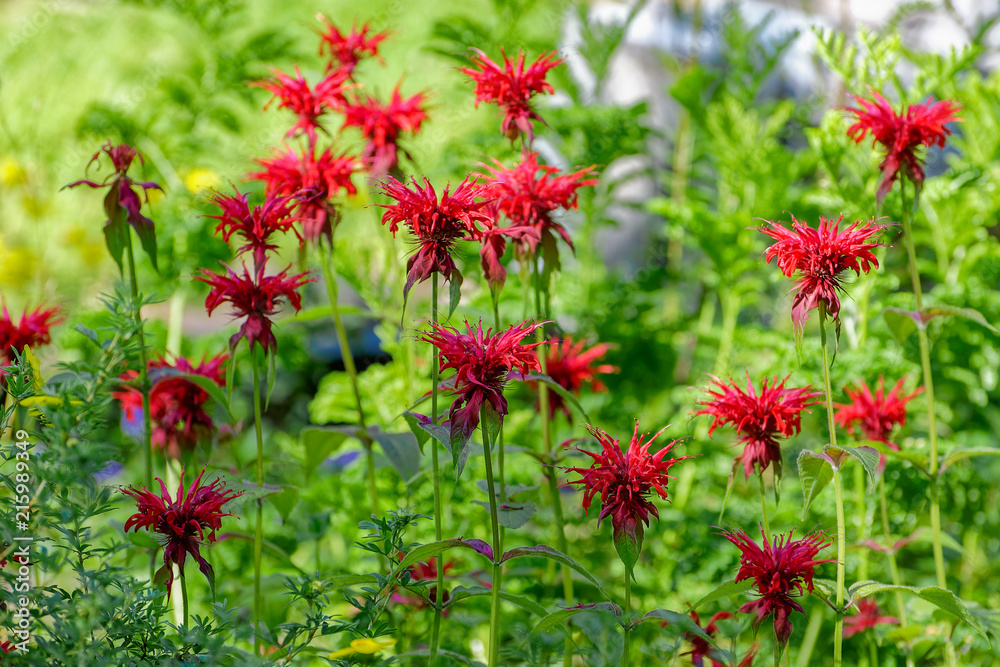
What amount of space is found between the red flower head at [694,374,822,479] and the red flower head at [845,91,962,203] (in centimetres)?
35

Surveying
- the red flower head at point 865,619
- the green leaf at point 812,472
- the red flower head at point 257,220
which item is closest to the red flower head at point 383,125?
the red flower head at point 257,220

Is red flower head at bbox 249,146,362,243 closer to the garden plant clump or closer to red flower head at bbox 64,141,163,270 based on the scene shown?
the garden plant clump

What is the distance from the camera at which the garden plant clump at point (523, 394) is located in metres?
0.95

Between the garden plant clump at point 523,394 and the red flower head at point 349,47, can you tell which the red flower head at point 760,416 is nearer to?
the garden plant clump at point 523,394

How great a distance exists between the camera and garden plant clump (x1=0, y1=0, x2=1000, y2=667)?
3.10ft

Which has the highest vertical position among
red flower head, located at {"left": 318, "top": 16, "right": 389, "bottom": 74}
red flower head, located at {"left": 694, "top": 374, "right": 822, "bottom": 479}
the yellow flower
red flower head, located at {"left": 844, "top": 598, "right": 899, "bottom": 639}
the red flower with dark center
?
red flower head, located at {"left": 318, "top": 16, "right": 389, "bottom": 74}

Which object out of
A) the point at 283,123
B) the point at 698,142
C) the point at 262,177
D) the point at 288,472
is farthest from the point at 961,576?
the point at 283,123

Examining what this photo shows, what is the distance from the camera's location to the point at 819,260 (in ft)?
3.18

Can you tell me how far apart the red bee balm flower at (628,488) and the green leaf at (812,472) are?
18 centimetres

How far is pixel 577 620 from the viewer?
3.51 ft

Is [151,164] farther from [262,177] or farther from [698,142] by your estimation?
[698,142]

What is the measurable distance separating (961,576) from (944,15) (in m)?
2.00

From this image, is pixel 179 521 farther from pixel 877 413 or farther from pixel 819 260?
pixel 877 413

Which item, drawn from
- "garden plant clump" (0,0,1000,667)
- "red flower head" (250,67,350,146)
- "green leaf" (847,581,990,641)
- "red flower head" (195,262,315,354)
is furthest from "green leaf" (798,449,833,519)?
"red flower head" (250,67,350,146)
